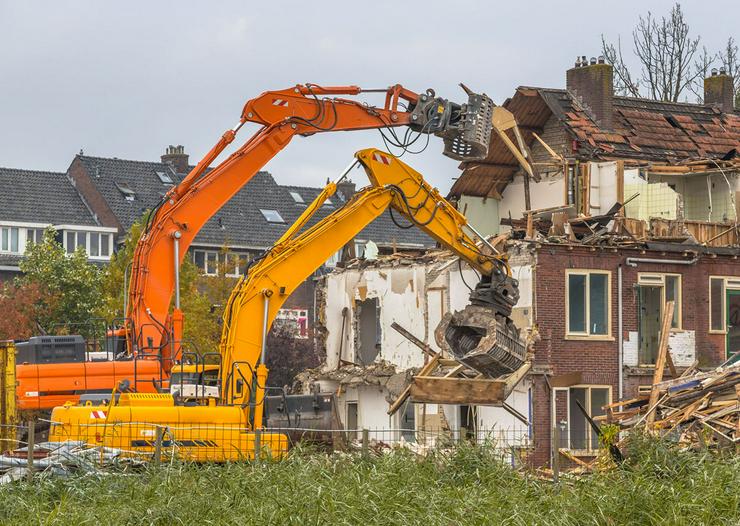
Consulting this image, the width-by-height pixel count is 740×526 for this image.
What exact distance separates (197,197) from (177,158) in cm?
4781

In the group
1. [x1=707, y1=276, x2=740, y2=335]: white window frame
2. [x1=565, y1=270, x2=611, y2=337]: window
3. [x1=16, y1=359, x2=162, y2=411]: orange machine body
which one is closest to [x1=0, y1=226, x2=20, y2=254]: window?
[x1=565, y1=270, x2=611, y2=337]: window

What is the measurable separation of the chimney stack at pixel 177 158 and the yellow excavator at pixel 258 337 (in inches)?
1777

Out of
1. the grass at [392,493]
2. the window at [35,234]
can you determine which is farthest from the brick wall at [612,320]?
the window at [35,234]

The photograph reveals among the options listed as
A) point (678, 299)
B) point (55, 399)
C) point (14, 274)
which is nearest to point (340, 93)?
point (55, 399)

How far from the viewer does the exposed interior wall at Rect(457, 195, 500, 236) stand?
38875 millimetres

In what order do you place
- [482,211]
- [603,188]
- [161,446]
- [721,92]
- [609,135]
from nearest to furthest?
1. [161,446]
2. [603,188]
3. [609,135]
4. [482,211]
5. [721,92]

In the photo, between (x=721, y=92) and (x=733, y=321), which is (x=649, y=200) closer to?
(x=733, y=321)

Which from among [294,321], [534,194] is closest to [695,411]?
[534,194]

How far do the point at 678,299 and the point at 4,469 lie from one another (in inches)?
789

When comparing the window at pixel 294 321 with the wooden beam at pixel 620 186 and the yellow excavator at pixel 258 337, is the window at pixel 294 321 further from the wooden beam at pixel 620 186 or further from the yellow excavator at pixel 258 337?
the yellow excavator at pixel 258 337

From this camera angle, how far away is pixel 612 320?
109 ft

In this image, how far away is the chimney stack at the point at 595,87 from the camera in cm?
3847

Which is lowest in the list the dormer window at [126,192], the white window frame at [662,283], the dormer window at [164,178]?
the white window frame at [662,283]

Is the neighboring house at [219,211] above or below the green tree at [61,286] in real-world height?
above
